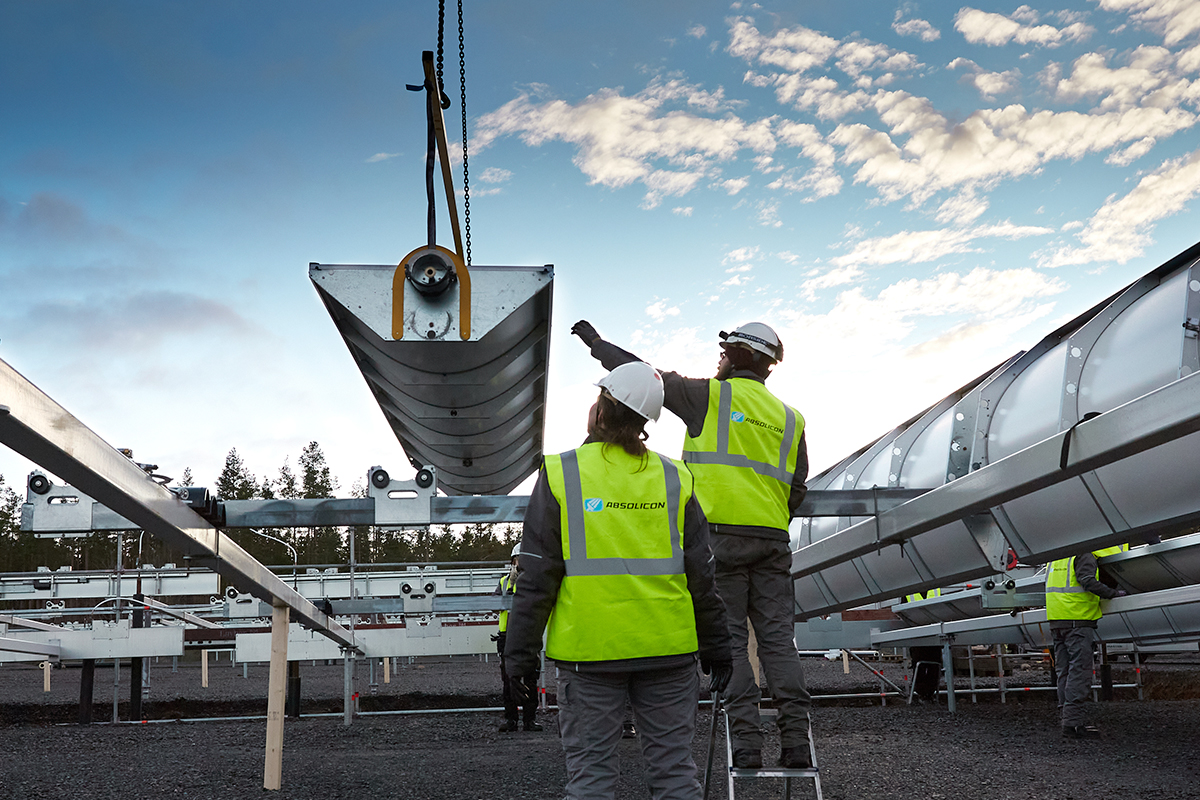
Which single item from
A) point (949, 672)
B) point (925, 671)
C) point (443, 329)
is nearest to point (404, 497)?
point (443, 329)

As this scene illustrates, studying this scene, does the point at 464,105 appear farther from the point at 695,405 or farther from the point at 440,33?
the point at 695,405

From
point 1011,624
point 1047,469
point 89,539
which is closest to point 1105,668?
point 1011,624

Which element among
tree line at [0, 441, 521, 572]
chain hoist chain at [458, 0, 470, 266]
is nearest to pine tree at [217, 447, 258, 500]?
tree line at [0, 441, 521, 572]

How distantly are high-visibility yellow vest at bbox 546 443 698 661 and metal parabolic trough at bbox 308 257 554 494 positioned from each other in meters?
1.74

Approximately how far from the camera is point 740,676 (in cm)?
420

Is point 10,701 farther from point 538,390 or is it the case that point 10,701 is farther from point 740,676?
point 740,676

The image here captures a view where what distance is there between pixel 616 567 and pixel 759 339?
5.84 ft

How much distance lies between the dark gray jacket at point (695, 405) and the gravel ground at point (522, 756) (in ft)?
6.89

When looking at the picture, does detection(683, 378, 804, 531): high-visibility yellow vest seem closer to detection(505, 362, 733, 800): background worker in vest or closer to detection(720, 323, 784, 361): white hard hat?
detection(720, 323, 784, 361): white hard hat

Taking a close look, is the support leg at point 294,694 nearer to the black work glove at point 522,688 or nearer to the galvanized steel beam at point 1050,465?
the galvanized steel beam at point 1050,465

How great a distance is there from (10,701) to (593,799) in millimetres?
14260

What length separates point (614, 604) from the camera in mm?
2994

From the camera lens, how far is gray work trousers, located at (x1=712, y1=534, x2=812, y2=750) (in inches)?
158

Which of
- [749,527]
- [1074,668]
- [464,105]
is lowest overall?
[1074,668]
